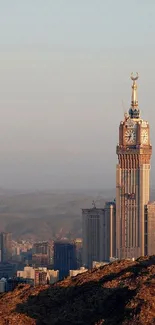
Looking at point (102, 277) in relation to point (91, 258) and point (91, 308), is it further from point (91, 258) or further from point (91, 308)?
point (91, 258)

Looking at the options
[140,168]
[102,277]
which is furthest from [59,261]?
[102,277]

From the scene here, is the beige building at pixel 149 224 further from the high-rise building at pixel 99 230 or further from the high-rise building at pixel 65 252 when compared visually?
the high-rise building at pixel 65 252

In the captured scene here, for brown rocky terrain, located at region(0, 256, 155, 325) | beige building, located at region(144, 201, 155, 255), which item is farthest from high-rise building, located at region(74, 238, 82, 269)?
brown rocky terrain, located at region(0, 256, 155, 325)

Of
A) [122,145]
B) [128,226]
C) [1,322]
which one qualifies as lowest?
[1,322]

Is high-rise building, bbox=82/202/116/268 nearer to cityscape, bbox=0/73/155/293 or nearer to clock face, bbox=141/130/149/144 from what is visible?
cityscape, bbox=0/73/155/293

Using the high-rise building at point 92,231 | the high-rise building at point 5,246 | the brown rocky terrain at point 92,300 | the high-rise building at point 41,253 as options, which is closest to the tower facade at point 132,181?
the high-rise building at point 92,231

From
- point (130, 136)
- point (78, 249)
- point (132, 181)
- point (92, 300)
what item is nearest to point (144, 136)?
point (130, 136)
